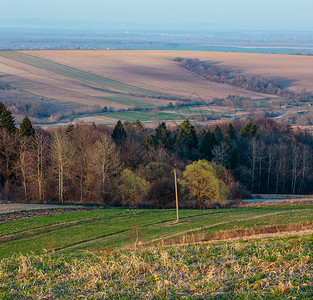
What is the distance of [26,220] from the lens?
27.5 meters

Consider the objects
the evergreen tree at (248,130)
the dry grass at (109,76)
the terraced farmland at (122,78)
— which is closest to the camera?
the evergreen tree at (248,130)

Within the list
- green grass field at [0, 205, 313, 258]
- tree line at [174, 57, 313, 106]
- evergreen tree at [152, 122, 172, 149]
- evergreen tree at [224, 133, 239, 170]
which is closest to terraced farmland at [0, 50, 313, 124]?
tree line at [174, 57, 313, 106]

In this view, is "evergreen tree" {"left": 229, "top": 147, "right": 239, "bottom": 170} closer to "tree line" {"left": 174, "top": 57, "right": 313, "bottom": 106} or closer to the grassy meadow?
the grassy meadow

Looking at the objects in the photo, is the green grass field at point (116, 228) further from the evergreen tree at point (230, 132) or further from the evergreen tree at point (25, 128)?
the evergreen tree at point (230, 132)

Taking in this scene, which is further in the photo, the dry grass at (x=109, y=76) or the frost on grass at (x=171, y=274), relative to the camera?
the dry grass at (x=109, y=76)

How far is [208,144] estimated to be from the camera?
182 feet

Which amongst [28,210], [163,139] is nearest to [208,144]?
[163,139]

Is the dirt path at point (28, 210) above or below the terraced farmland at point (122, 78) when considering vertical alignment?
below

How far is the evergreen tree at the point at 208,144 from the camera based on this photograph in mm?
55562

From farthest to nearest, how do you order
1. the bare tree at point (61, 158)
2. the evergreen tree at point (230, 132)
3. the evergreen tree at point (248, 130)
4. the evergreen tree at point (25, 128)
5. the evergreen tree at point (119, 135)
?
the evergreen tree at point (248, 130), the evergreen tree at point (230, 132), the evergreen tree at point (119, 135), the evergreen tree at point (25, 128), the bare tree at point (61, 158)

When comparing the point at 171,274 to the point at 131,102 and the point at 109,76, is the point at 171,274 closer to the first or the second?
the point at 131,102

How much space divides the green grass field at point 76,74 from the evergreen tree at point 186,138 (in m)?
47.9

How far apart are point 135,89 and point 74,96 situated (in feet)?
59.3

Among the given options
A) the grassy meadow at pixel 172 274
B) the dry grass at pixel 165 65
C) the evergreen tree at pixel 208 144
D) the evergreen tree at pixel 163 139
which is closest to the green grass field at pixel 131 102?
the dry grass at pixel 165 65
